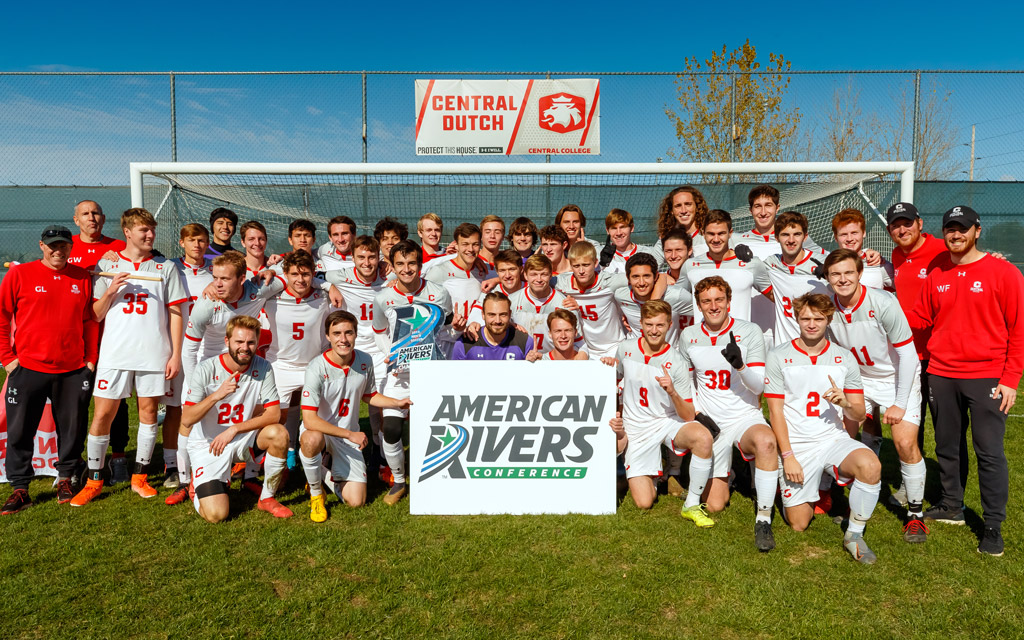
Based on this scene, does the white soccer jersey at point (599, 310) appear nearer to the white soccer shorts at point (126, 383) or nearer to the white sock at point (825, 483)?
the white sock at point (825, 483)

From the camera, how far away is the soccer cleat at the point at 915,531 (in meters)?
3.74

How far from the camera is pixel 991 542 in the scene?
3570 millimetres

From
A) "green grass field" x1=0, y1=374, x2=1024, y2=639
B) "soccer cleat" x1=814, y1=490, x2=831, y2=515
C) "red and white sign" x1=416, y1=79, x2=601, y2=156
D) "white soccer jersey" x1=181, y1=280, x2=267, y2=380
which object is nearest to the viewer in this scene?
"green grass field" x1=0, y1=374, x2=1024, y2=639

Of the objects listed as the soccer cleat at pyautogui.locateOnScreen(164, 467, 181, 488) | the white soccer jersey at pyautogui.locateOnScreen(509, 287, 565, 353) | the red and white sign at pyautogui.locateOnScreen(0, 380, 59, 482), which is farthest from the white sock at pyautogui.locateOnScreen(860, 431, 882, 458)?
the red and white sign at pyautogui.locateOnScreen(0, 380, 59, 482)

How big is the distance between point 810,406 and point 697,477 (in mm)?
838

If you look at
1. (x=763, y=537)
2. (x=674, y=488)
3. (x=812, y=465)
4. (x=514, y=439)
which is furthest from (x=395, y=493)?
(x=812, y=465)

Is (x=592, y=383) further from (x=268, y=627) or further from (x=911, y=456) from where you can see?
(x=268, y=627)

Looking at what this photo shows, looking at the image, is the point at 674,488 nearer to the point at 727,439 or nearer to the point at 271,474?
the point at 727,439

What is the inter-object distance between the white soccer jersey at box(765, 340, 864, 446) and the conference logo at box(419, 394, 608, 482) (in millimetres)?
1107

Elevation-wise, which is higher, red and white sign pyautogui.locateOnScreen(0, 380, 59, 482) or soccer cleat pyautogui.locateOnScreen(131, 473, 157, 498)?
red and white sign pyautogui.locateOnScreen(0, 380, 59, 482)

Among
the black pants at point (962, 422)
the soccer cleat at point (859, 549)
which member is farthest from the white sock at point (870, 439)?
the soccer cleat at point (859, 549)

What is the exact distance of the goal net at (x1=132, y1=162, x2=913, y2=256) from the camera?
6855 millimetres

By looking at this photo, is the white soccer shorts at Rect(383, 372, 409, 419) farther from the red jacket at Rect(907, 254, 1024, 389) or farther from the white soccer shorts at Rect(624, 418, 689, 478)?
the red jacket at Rect(907, 254, 1024, 389)

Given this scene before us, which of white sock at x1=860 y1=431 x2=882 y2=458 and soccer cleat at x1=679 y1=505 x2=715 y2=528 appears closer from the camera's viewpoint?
soccer cleat at x1=679 y1=505 x2=715 y2=528
